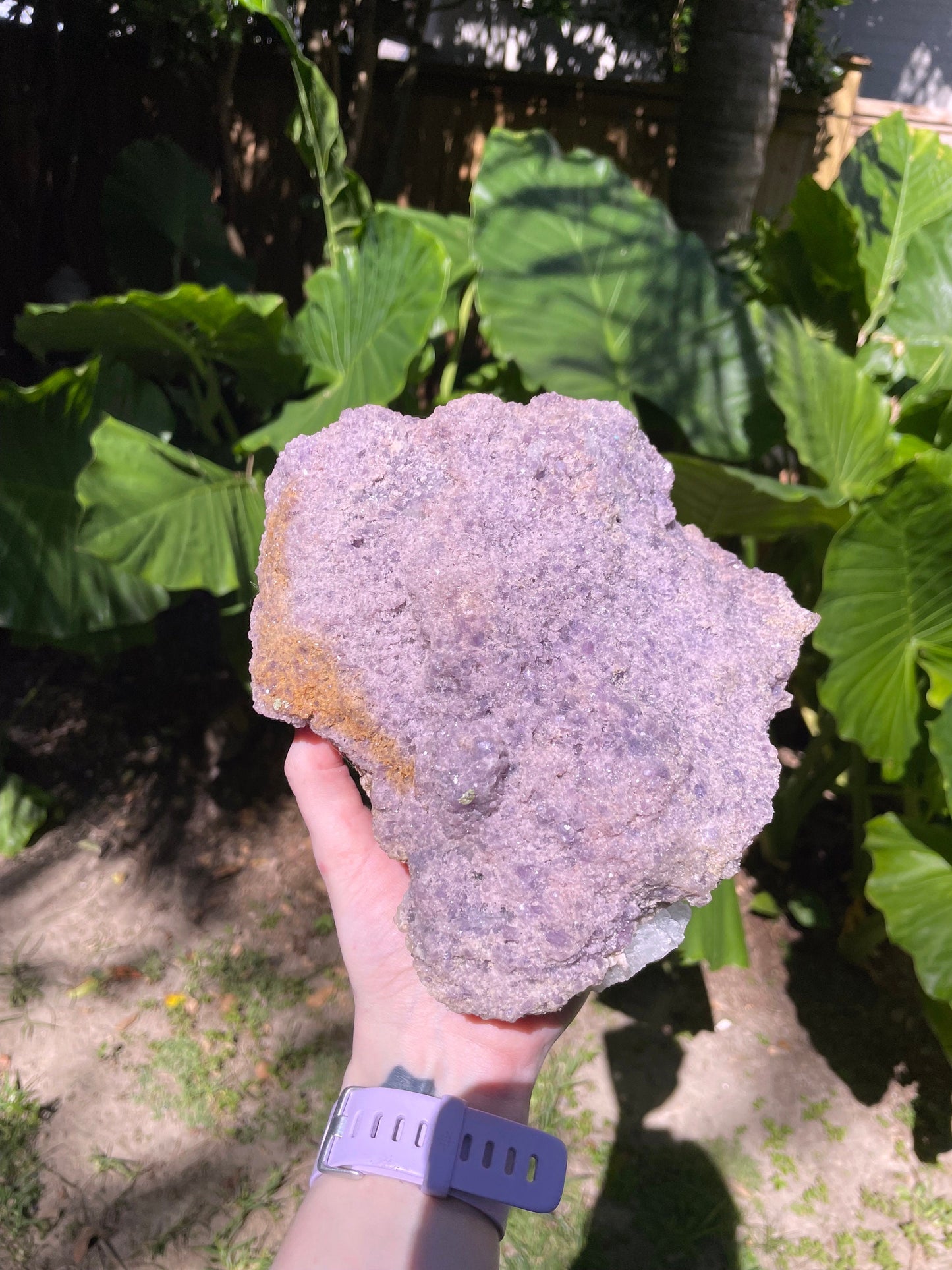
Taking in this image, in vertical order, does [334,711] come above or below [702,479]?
below

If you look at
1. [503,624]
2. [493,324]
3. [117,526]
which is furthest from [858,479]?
[117,526]

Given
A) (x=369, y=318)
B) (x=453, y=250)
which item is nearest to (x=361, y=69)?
(x=453, y=250)

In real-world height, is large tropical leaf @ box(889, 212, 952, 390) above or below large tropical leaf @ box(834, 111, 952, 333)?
below

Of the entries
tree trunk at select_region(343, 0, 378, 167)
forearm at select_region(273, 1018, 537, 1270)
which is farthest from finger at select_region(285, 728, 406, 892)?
tree trunk at select_region(343, 0, 378, 167)

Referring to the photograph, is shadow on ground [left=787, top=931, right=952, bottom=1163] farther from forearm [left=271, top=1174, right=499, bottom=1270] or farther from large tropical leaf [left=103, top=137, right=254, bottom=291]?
large tropical leaf [left=103, top=137, right=254, bottom=291]

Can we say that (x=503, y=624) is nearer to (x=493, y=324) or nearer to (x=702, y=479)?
(x=702, y=479)

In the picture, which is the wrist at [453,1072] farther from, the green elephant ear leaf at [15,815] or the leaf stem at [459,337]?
the green elephant ear leaf at [15,815]
